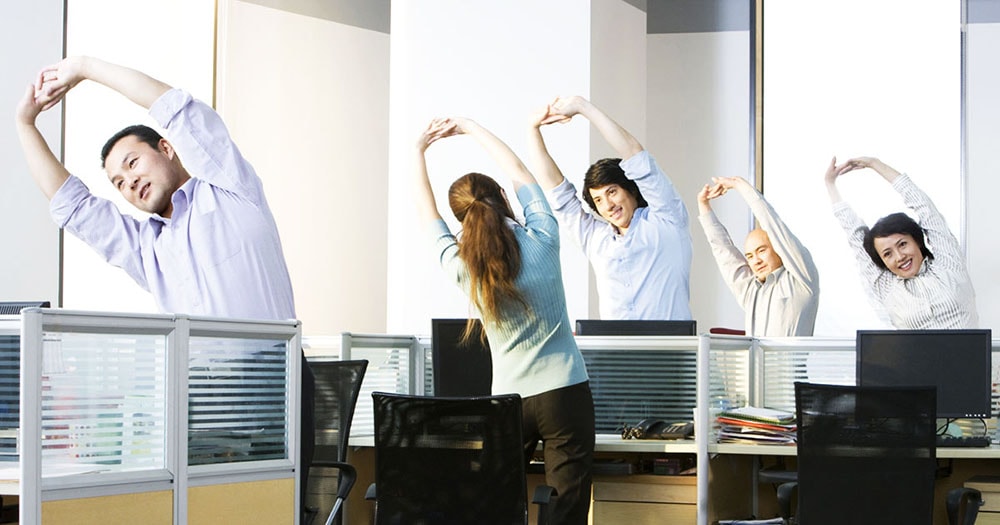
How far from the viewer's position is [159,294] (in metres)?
3.61

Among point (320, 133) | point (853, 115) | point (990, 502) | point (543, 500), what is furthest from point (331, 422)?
point (320, 133)

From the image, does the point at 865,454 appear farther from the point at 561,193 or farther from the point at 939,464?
the point at 561,193

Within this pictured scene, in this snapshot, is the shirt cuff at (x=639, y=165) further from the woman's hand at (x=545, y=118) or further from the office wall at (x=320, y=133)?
the office wall at (x=320, y=133)

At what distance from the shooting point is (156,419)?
268 cm

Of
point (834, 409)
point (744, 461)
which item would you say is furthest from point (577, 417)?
point (744, 461)

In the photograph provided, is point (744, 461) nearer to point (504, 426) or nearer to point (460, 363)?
point (460, 363)

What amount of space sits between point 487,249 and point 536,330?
27 centimetres

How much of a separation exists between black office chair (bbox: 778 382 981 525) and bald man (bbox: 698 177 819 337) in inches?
93.8

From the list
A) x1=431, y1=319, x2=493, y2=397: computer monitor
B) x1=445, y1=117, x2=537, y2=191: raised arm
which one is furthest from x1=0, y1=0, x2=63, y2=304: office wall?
A: x1=431, y1=319, x2=493, y2=397: computer monitor

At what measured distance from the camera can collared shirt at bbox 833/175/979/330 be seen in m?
5.18

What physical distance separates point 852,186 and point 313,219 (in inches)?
142

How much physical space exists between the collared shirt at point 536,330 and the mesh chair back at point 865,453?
66 centimetres

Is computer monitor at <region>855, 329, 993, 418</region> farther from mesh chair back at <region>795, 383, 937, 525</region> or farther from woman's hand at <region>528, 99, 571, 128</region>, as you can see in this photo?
woman's hand at <region>528, 99, 571, 128</region>

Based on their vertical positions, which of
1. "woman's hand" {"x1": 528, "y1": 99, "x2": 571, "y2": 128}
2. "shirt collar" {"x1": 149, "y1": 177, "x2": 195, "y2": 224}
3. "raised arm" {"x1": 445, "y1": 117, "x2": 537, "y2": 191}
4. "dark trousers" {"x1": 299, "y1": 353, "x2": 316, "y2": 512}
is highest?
"woman's hand" {"x1": 528, "y1": 99, "x2": 571, "y2": 128}
